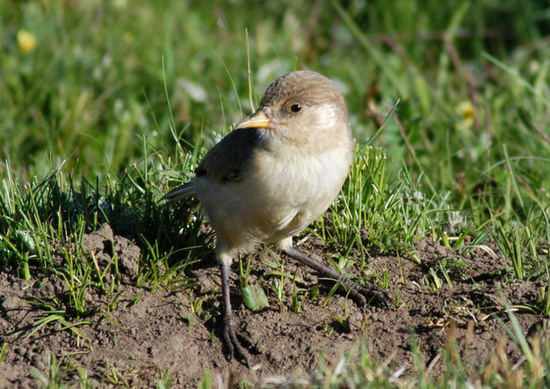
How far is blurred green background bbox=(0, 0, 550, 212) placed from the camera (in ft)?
20.1

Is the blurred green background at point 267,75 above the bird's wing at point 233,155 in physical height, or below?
below

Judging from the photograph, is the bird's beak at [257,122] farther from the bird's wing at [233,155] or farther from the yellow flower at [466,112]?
the yellow flower at [466,112]

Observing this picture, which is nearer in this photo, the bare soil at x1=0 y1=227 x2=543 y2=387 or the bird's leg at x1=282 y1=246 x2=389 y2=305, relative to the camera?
the bare soil at x1=0 y1=227 x2=543 y2=387

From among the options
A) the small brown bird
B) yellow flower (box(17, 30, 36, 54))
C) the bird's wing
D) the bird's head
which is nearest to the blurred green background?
yellow flower (box(17, 30, 36, 54))

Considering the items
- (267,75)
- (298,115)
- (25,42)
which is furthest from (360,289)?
(25,42)

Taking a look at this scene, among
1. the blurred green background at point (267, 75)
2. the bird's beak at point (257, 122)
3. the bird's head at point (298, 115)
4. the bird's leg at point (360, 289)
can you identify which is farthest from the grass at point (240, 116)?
the bird's beak at point (257, 122)

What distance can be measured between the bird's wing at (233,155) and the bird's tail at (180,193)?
0.40ft

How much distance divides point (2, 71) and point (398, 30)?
3887mm

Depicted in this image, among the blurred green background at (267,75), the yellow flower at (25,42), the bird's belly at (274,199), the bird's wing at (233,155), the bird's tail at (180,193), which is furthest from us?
the yellow flower at (25,42)

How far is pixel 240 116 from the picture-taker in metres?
5.52

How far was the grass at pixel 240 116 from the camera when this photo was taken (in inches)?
181

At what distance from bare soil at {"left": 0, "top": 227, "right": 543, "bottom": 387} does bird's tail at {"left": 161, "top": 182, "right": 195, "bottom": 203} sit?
45 cm

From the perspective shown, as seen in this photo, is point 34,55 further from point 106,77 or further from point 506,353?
point 506,353

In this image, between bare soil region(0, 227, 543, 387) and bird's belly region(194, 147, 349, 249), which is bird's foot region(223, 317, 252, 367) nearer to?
bare soil region(0, 227, 543, 387)
